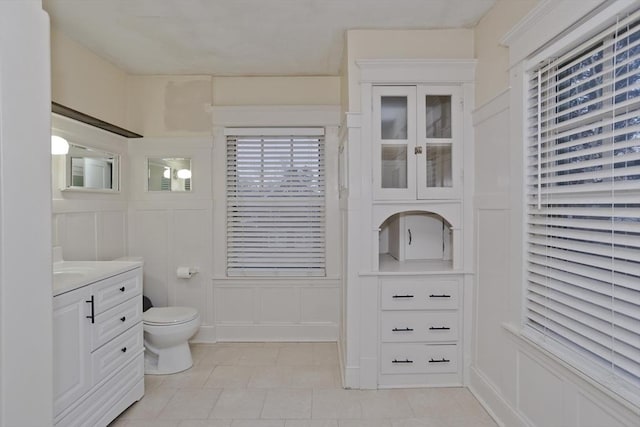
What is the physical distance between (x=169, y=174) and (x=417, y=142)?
7.72ft

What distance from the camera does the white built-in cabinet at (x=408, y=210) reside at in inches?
106

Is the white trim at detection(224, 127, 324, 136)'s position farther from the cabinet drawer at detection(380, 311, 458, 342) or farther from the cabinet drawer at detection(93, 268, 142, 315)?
the cabinet drawer at detection(380, 311, 458, 342)

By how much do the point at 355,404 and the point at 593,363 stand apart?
1460 mm

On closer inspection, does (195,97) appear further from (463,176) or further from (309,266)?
(463,176)

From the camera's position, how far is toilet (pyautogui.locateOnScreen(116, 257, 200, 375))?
2.88 meters

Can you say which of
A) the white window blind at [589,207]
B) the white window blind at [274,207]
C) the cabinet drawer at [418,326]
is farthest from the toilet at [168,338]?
the white window blind at [589,207]

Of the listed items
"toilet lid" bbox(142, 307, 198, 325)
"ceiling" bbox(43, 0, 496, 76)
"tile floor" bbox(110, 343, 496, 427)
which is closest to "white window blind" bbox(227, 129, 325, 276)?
"toilet lid" bbox(142, 307, 198, 325)

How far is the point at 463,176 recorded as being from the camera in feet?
8.84

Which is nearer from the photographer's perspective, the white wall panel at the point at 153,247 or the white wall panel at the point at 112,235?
the white wall panel at the point at 112,235

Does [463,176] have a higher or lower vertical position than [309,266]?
higher

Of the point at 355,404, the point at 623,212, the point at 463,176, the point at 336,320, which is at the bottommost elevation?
the point at 355,404

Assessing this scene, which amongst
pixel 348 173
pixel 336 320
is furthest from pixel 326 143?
pixel 336 320

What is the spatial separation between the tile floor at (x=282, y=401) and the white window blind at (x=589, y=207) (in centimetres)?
89

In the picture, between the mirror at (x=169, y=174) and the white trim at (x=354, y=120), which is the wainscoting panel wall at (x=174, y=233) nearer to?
the mirror at (x=169, y=174)
